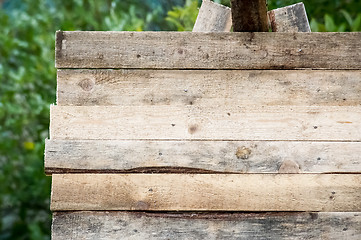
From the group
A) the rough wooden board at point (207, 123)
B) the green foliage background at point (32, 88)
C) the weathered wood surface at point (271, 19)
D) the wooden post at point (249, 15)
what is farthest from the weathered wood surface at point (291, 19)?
the green foliage background at point (32, 88)

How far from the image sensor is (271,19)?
6.84 feet

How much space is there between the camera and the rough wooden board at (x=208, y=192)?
1910 millimetres

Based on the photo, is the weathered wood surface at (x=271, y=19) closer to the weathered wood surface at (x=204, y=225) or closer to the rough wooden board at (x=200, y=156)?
the rough wooden board at (x=200, y=156)

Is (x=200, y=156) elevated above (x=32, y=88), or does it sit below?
below

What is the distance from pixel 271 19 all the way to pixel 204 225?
2.70ft

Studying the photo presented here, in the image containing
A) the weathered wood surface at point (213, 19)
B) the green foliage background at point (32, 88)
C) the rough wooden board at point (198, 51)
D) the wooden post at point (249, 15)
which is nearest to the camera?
the wooden post at point (249, 15)

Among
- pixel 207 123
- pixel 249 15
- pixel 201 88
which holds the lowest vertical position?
pixel 207 123

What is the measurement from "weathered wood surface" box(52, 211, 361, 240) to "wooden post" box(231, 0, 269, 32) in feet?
2.22

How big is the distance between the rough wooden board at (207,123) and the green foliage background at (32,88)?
5.86ft

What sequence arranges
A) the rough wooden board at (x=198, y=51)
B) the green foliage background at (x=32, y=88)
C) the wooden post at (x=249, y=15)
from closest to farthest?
the wooden post at (x=249, y=15), the rough wooden board at (x=198, y=51), the green foliage background at (x=32, y=88)

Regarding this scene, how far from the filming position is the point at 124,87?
1.95 metres

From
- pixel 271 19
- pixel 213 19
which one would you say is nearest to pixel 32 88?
pixel 213 19

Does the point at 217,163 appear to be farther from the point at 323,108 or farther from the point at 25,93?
the point at 25,93

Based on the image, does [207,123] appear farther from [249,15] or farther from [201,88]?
[249,15]
